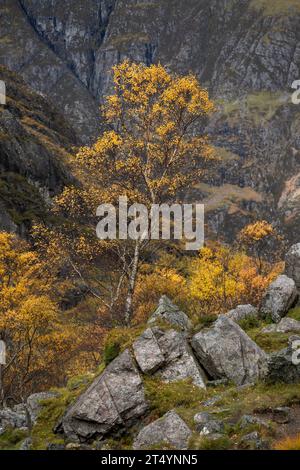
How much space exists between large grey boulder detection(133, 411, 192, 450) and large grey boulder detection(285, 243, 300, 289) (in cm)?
2904

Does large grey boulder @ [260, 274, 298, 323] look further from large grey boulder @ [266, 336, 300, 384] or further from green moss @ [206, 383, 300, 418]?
green moss @ [206, 383, 300, 418]

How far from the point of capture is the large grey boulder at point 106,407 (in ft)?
72.9

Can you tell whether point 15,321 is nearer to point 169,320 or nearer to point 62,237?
point 62,237

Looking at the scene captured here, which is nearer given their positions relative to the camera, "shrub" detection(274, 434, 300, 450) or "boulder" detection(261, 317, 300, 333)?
"shrub" detection(274, 434, 300, 450)

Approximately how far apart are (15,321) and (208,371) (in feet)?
62.2

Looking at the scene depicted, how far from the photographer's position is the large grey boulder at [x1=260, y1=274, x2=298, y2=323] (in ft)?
140

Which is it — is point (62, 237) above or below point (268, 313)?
above

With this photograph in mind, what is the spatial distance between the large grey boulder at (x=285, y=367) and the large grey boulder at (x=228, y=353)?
167 cm

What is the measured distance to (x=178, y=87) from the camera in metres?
35.9

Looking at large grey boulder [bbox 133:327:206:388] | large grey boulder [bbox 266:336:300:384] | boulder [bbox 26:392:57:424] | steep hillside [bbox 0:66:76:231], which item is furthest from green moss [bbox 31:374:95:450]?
steep hillside [bbox 0:66:76:231]

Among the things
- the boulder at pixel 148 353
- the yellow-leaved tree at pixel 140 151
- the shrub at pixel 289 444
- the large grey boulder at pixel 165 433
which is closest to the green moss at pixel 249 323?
the yellow-leaved tree at pixel 140 151

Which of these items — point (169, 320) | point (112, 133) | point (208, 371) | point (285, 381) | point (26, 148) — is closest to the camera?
point (285, 381)

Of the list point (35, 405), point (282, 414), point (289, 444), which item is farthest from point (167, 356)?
point (289, 444)
